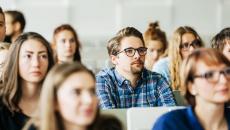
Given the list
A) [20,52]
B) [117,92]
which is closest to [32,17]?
[117,92]

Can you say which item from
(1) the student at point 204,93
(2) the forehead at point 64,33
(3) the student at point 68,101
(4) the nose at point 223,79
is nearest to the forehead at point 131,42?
(1) the student at point 204,93

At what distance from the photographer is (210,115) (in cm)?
258

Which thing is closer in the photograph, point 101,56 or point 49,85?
point 49,85

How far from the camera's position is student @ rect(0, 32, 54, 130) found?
305 cm

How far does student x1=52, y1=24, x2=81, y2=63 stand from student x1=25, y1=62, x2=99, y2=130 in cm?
311

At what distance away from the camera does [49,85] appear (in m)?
2.19

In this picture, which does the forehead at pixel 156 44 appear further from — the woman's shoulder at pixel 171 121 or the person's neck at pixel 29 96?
the woman's shoulder at pixel 171 121

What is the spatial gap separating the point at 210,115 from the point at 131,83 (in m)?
1.40

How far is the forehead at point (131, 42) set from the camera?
157 inches

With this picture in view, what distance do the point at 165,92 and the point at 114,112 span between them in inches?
35.0

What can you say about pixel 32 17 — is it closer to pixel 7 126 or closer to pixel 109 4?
pixel 109 4

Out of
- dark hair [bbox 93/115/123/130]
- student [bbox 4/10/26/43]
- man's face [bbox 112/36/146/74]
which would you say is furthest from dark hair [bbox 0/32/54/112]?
student [bbox 4/10/26/43]

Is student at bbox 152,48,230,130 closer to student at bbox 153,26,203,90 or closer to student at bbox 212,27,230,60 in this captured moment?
student at bbox 212,27,230,60

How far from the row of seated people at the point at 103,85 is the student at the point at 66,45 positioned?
964mm
